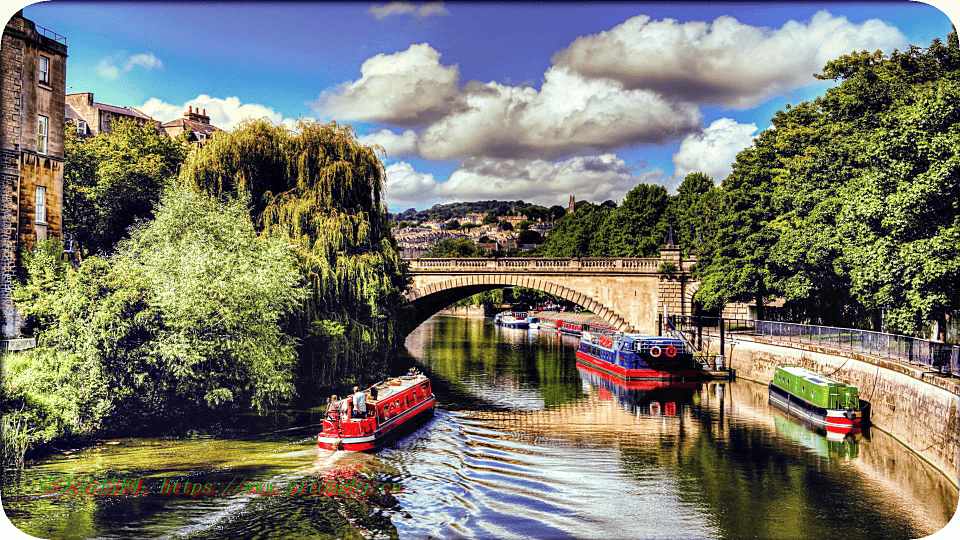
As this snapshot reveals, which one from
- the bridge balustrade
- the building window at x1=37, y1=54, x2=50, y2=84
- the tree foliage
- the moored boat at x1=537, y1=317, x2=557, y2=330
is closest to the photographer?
the tree foliage

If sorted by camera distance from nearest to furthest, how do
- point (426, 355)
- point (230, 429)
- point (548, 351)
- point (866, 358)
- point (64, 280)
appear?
point (64, 280) → point (230, 429) → point (866, 358) → point (426, 355) → point (548, 351)

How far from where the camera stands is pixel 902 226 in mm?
23656

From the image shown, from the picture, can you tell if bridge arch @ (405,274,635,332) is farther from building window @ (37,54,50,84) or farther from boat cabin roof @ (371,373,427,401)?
building window @ (37,54,50,84)

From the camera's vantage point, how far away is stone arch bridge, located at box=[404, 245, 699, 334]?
48.4m

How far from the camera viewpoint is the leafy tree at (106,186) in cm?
3064

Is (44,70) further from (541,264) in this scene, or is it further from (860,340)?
(541,264)

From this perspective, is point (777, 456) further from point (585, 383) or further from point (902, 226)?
point (585, 383)

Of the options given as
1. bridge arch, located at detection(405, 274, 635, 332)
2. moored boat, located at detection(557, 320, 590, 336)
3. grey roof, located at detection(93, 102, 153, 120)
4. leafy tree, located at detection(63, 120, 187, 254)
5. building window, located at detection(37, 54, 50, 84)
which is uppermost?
grey roof, located at detection(93, 102, 153, 120)

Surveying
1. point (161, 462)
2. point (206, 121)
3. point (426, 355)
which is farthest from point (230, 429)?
point (206, 121)

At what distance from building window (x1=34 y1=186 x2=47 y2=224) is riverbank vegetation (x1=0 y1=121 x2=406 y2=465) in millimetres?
1008

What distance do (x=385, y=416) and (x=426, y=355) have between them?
26617 millimetres

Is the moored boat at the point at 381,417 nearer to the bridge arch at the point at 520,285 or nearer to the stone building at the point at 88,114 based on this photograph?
the bridge arch at the point at 520,285

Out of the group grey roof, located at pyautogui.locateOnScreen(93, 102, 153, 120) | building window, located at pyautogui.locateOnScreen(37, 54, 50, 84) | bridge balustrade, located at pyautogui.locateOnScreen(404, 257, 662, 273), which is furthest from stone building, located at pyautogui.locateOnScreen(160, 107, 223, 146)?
building window, located at pyautogui.locateOnScreen(37, 54, 50, 84)

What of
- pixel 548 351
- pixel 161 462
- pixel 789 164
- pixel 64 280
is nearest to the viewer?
pixel 161 462
